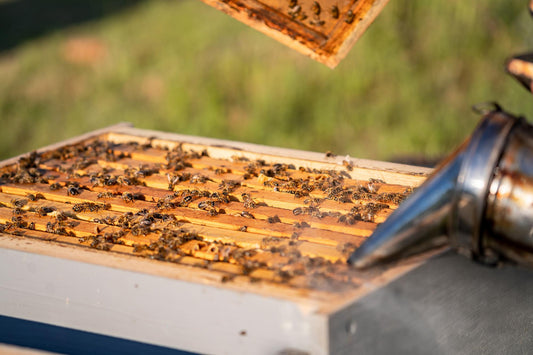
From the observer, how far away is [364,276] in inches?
97.1

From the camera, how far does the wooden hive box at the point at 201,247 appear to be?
7.87 ft

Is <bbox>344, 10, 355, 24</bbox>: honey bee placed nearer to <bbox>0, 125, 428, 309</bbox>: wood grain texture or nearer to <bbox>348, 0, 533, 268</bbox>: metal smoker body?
<bbox>0, 125, 428, 309</bbox>: wood grain texture

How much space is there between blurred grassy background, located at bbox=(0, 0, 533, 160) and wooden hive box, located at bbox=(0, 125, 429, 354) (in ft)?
11.6

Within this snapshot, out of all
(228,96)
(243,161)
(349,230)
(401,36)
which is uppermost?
(401,36)

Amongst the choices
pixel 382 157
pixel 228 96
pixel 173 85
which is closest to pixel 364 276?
pixel 382 157

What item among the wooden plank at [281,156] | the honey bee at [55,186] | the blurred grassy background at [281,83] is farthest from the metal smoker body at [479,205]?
the blurred grassy background at [281,83]

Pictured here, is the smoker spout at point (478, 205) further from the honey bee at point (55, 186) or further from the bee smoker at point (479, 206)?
the honey bee at point (55, 186)

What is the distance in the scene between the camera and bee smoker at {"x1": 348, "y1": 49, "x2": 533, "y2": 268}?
227 cm

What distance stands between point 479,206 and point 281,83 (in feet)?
23.1

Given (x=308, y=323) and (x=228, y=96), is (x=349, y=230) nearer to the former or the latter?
(x=308, y=323)

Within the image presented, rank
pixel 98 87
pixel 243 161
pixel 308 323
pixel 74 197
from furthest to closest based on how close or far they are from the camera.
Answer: pixel 98 87
pixel 243 161
pixel 74 197
pixel 308 323

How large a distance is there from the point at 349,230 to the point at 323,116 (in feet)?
19.6

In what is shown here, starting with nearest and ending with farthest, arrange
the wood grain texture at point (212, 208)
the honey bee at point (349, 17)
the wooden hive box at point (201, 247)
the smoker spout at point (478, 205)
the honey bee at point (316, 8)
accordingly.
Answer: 1. the smoker spout at point (478, 205)
2. the wooden hive box at point (201, 247)
3. the wood grain texture at point (212, 208)
4. the honey bee at point (349, 17)
5. the honey bee at point (316, 8)

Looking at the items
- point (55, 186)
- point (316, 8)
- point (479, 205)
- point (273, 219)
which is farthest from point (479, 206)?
point (55, 186)
